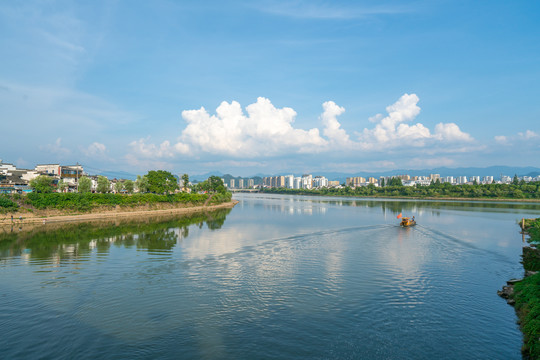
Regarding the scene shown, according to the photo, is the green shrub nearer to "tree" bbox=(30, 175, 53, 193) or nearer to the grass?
"tree" bbox=(30, 175, 53, 193)

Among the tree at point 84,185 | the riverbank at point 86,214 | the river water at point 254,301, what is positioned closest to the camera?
the river water at point 254,301

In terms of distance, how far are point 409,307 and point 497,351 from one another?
277 centimetres

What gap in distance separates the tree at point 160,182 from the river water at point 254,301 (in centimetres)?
2891

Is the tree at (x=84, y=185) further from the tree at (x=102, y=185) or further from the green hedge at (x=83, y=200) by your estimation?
the green hedge at (x=83, y=200)

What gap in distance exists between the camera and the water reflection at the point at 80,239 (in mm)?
17656

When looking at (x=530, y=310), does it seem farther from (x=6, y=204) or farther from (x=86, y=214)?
(x=86, y=214)

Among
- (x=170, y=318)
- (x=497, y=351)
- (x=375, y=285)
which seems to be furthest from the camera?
(x=375, y=285)

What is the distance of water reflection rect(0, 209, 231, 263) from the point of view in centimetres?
1766

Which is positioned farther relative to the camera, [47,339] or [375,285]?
[375,285]

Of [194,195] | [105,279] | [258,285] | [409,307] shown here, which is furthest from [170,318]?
[194,195]

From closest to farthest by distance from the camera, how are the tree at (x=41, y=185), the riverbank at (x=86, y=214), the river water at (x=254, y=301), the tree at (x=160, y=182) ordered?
the river water at (x=254, y=301)
the riverbank at (x=86, y=214)
the tree at (x=41, y=185)
the tree at (x=160, y=182)

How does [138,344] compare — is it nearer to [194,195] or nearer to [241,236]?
[241,236]

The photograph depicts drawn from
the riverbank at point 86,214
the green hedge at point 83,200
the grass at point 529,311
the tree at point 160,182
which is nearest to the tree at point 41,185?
the green hedge at point 83,200

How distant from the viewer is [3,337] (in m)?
8.02
